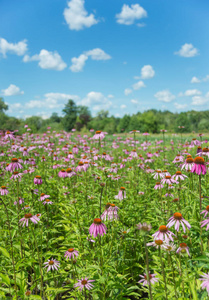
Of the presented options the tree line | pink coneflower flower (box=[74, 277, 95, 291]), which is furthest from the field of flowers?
the tree line

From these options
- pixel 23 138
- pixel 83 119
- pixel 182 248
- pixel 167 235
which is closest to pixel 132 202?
pixel 167 235

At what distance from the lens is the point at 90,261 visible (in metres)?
2.14

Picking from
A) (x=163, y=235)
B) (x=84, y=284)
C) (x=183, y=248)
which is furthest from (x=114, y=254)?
(x=183, y=248)

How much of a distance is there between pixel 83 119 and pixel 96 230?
5887 cm

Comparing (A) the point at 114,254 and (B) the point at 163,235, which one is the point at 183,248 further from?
(A) the point at 114,254

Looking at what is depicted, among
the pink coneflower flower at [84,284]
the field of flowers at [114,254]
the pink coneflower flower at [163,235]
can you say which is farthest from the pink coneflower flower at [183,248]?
the pink coneflower flower at [84,284]

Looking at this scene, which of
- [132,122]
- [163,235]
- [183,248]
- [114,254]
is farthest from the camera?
[132,122]

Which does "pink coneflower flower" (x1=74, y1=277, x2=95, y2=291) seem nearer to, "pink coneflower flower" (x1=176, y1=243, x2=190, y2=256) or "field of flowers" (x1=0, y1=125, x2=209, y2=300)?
"field of flowers" (x1=0, y1=125, x2=209, y2=300)

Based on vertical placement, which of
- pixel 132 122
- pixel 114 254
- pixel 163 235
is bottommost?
pixel 114 254

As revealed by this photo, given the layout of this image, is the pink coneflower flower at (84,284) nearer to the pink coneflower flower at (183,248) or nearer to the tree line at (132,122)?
the pink coneflower flower at (183,248)

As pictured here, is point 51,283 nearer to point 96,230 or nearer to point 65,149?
point 96,230

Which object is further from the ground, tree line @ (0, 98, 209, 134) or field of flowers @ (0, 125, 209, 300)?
tree line @ (0, 98, 209, 134)

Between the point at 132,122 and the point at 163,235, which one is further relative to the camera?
the point at 132,122

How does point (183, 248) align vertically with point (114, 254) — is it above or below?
above
